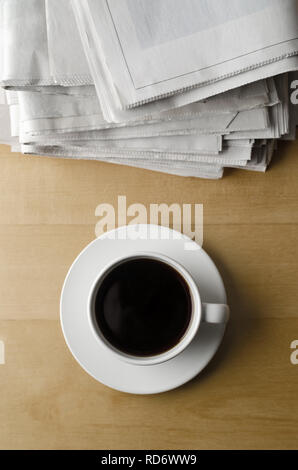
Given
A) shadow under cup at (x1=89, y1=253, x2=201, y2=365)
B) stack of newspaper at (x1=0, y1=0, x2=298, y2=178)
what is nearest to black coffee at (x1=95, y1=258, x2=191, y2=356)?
shadow under cup at (x1=89, y1=253, x2=201, y2=365)

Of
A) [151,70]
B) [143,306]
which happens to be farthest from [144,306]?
[151,70]

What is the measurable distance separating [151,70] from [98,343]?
254 millimetres

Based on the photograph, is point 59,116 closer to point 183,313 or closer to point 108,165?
point 108,165

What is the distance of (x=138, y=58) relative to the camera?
17.1 inches

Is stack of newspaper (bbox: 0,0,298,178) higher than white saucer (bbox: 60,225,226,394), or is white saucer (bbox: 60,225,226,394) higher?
stack of newspaper (bbox: 0,0,298,178)

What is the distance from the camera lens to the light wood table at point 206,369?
52cm

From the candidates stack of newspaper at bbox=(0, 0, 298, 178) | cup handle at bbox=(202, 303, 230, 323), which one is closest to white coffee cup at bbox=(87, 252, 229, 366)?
cup handle at bbox=(202, 303, 230, 323)

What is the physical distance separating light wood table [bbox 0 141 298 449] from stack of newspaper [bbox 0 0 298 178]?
0.20ft

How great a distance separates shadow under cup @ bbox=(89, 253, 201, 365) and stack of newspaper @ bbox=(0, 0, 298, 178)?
0.11 metres

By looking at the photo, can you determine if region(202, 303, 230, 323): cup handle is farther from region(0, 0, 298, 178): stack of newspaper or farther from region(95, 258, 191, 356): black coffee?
region(0, 0, 298, 178): stack of newspaper

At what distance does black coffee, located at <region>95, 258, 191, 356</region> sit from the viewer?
47 cm

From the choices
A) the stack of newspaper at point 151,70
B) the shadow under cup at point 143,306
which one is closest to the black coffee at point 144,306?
the shadow under cup at point 143,306

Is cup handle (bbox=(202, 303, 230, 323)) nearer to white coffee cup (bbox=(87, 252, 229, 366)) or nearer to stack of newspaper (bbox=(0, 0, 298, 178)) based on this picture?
white coffee cup (bbox=(87, 252, 229, 366))

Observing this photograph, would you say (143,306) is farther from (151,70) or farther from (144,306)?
(151,70)
